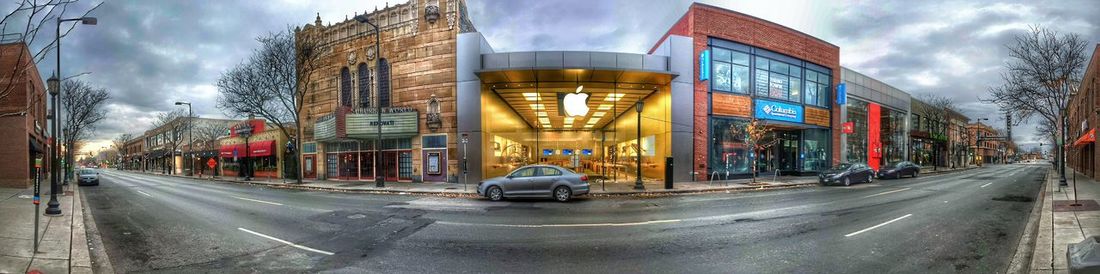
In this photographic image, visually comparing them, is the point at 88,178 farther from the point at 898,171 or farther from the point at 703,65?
the point at 898,171

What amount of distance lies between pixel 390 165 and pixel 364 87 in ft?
17.6

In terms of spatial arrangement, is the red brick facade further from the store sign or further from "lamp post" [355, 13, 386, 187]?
"lamp post" [355, 13, 386, 187]

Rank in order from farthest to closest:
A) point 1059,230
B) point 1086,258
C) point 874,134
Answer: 1. point 874,134
2. point 1059,230
3. point 1086,258

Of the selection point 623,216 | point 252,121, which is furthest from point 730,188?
point 252,121

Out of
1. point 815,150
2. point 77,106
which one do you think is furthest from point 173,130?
point 815,150

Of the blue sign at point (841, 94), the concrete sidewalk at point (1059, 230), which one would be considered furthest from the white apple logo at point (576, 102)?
the blue sign at point (841, 94)

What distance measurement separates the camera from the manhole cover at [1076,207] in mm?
11444

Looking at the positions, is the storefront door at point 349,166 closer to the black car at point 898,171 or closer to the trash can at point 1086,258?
the trash can at point 1086,258

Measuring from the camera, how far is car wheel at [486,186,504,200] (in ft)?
49.3

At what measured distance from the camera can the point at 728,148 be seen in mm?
24641

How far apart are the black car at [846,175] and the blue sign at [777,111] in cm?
440

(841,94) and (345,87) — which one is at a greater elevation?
(345,87)

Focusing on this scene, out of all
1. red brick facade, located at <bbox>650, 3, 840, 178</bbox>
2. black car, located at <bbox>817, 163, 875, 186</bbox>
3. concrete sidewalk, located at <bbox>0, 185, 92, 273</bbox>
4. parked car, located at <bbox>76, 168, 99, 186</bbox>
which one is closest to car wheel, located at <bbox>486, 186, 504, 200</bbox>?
concrete sidewalk, located at <bbox>0, 185, 92, 273</bbox>

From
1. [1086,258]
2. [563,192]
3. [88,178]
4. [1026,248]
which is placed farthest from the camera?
[88,178]
